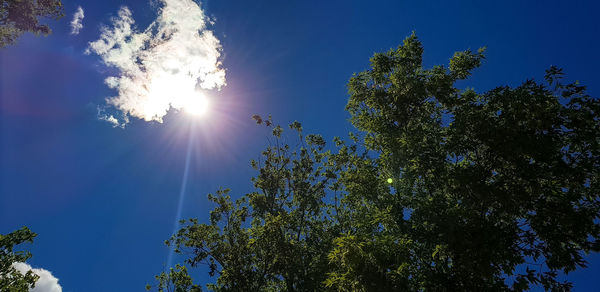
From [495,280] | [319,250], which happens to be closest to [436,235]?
[495,280]

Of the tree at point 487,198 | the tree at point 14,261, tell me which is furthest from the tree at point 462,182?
the tree at point 14,261

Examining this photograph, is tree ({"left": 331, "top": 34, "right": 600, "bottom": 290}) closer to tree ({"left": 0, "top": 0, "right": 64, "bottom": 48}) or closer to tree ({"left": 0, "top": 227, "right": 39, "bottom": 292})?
tree ({"left": 0, "top": 227, "right": 39, "bottom": 292})

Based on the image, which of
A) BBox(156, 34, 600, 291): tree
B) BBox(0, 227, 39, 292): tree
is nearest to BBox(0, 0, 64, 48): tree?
BBox(0, 227, 39, 292): tree

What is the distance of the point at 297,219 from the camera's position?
21734 millimetres

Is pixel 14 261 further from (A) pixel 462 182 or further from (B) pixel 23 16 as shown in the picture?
(A) pixel 462 182

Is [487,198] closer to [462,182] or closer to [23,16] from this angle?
[462,182]

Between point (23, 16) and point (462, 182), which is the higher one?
point (23, 16)

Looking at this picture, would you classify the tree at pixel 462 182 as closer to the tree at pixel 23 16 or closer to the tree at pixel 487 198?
the tree at pixel 487 198

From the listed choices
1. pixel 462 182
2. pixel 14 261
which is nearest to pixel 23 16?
pixel 14 261

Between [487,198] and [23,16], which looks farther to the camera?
[23,16]

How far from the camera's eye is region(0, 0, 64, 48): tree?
19750mm

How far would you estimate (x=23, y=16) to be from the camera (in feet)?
67.3

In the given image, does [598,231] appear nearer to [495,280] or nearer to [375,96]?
[495,280]

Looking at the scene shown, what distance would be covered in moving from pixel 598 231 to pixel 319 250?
13.5m
